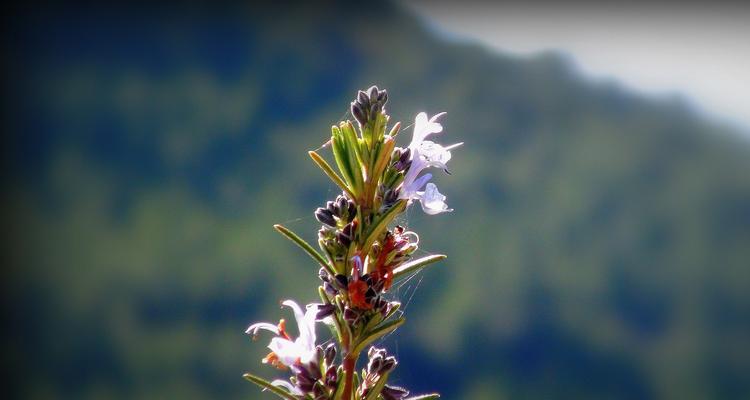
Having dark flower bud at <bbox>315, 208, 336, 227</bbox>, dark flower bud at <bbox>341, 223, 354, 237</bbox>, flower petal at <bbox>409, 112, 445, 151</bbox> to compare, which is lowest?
dark flower bud at <bbox>341, 223, 354, 237</bbox>

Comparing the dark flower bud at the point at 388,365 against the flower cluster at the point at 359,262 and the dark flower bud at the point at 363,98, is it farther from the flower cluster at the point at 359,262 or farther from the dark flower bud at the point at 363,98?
the dark flower bud at the point at 363,98

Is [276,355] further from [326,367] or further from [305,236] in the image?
[305,236]

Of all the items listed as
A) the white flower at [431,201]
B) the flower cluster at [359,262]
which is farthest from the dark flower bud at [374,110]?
the white flower at [431,201]

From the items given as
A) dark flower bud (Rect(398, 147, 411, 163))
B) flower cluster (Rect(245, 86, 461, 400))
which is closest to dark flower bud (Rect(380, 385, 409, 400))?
flower cluster (Rect(245, 86, 461, 400))

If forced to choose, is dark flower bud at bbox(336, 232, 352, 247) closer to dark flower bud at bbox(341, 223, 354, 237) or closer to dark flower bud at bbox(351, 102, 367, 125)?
dark flower bud at bbox(341, 223, 354, 237)

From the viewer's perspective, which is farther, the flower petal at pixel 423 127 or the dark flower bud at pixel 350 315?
the flower petal at pixel 423 127

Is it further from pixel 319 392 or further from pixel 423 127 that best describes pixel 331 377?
pixel 423 127

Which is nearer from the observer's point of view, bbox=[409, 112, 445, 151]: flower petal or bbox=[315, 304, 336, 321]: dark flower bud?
A: bbox=[315, 304, 336, 321]: dark flower bud

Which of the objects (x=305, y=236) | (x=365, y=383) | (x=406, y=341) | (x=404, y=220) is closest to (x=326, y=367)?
(x=365, y=383)
